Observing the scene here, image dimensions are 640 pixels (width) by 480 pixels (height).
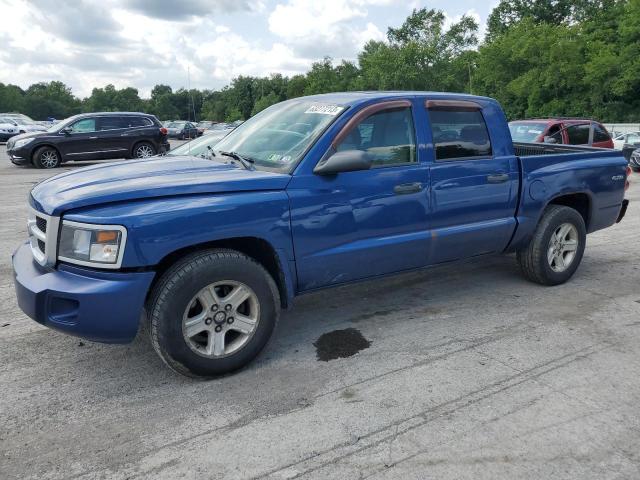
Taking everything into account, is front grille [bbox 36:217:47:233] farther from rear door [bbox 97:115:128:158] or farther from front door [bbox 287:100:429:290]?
rear door [bbox 97:115:128:158]

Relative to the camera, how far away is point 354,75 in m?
83.9

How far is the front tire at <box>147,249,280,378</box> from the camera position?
3.26 m

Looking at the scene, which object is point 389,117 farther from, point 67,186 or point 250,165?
point 67,186

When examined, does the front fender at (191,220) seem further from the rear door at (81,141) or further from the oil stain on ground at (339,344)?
the rear door at (81,141)

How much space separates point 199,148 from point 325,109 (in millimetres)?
1947

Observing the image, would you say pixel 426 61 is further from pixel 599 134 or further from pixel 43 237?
pixel 43 237


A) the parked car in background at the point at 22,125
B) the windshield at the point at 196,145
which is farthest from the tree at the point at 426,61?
the windshield at the point at 196,145

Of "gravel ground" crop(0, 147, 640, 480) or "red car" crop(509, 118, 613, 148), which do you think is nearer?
"gravel ground" crop(0, 147, 640, 480)

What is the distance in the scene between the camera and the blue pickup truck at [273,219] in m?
3.15

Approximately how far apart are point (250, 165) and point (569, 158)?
3.17 meters

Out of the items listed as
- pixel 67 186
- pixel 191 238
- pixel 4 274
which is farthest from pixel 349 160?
→ pixel 4 274

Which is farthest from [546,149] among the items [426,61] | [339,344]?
[426,61]

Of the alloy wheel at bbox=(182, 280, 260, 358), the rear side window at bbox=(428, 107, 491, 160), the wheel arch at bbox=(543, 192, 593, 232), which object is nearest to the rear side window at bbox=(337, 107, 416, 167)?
the rear side window at bbox=(428, 107, 491, 160)

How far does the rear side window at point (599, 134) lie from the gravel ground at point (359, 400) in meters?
9.40
